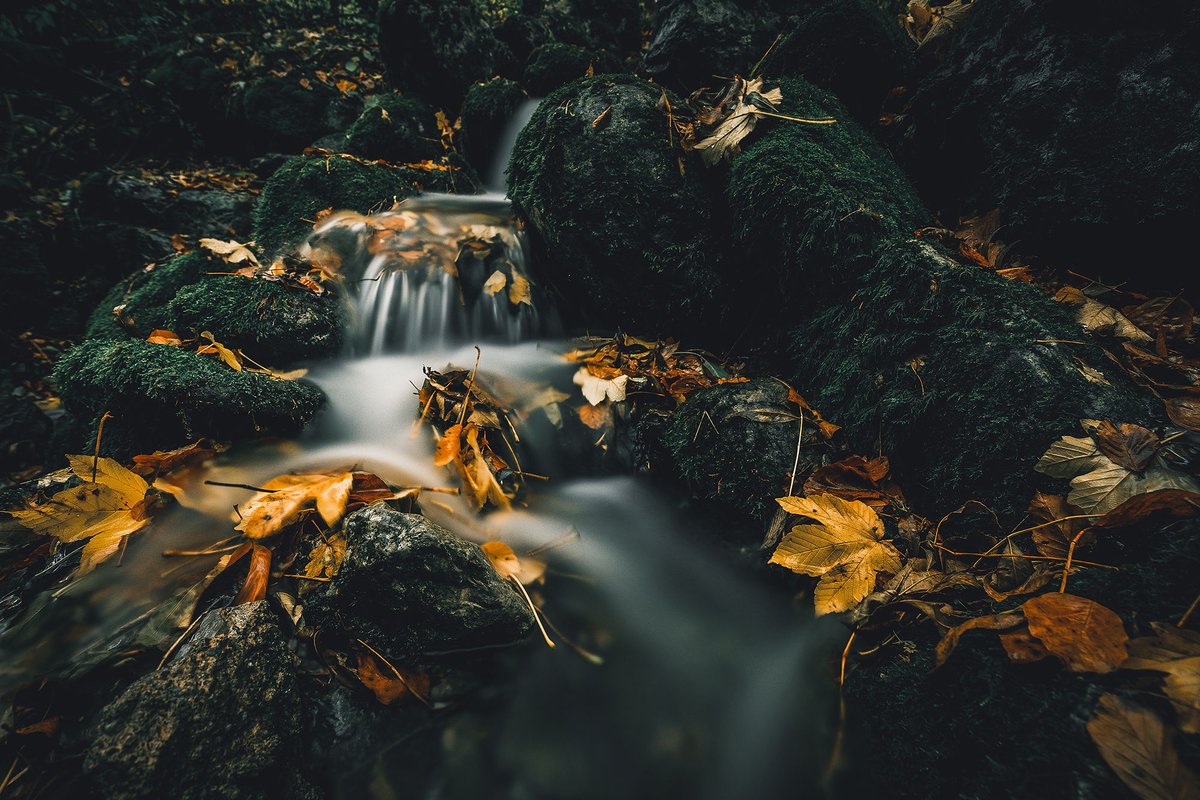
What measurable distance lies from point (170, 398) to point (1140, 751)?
3.04 meters

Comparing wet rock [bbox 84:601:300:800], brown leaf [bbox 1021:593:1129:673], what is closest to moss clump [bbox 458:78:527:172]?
wet rock [bbox 84:601:300:800]

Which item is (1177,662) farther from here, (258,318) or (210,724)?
(258,318)

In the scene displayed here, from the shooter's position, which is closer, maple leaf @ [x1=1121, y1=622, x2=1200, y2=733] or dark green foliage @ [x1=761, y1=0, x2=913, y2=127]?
maple leaf @ [x1=1121, y1=622, x2=1200, y2=733]

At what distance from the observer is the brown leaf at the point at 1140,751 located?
68cm

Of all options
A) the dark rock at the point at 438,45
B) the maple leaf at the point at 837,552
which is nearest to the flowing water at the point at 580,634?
the maple leaf at the point at 837,552

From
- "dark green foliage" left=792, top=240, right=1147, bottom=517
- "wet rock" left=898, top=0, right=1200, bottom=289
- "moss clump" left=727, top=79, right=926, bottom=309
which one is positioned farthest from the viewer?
"moss clump" left=727, top=79, right=926, bottom=309

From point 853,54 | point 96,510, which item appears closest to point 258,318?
point 96,510

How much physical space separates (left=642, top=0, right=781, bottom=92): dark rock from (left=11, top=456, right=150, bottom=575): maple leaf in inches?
161

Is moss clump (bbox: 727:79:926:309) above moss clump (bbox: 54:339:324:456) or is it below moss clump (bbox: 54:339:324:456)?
above

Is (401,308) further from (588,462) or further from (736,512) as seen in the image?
(736,512)

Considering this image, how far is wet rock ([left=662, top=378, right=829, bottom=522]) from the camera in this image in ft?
5.78

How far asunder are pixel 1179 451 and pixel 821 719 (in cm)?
124

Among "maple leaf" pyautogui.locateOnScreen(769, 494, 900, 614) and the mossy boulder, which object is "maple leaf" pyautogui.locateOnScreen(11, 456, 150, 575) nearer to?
"maple leaf" pyautogui.locateOnScreen(769, 494, 900, 614)

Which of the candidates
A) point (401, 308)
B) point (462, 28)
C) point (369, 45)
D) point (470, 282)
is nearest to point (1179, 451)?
point (470, 282)
